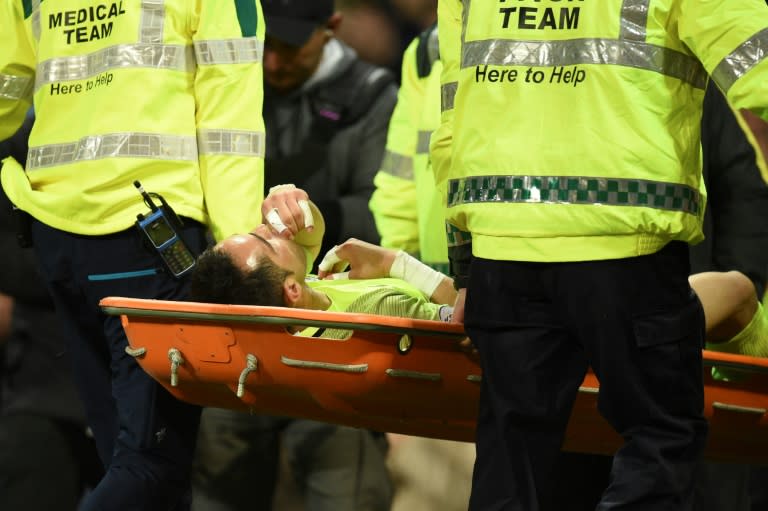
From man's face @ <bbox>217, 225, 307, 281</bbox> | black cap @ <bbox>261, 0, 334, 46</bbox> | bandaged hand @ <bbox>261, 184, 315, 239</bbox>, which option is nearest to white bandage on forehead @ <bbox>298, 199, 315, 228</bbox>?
bandaged hand @ <bbox>261, 184, 315, 239</bbox>

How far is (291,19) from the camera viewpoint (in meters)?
5.04

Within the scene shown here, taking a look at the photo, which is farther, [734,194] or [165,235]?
[734,194]

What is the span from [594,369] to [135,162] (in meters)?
1.36

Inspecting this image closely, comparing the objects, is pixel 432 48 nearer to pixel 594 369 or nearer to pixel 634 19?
pixel 634 19

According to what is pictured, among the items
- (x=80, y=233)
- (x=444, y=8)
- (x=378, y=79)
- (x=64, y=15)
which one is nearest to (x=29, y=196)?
(x=80, y=233)

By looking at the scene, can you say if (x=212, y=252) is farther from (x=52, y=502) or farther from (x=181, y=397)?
(x=52, y=502)

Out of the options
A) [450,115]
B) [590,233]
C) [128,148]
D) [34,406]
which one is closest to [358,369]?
[450,115]

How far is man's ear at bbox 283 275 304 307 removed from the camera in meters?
3.60

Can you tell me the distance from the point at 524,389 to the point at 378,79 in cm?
262

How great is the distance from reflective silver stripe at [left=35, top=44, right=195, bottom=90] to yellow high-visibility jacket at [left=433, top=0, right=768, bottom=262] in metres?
1.05

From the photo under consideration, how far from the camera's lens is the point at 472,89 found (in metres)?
2.89

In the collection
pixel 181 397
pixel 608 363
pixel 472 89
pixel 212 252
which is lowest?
pixel 181 397

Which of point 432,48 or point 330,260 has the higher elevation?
point 432,48

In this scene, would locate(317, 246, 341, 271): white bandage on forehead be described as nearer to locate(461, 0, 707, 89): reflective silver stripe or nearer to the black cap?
locate(461, 0, 707, 89): reflective silver stripe
